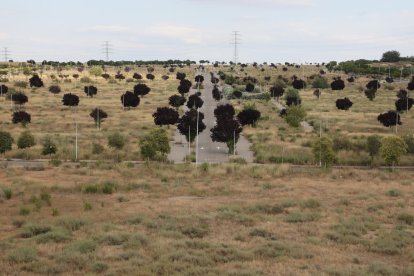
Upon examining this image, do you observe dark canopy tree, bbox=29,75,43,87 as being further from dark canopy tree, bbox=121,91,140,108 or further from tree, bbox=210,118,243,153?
tree, bbox=210,118,243,153

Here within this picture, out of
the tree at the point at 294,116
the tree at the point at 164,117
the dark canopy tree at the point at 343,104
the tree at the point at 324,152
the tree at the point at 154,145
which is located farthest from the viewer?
the dark canopy tree at the point at 343,104

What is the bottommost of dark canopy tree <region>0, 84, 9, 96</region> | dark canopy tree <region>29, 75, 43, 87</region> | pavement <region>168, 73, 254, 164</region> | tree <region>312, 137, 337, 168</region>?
pavement <region>168, 73, 254, 164</region>

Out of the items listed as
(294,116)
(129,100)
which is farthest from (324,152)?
(129,100)

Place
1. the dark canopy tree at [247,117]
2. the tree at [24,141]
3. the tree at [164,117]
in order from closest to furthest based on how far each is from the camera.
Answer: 1. the tree at [24,141]
2. the tree at [164,117]
3. the dark canopy tree at [247,117]

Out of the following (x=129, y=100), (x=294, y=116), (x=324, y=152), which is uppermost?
(x=129, y=100)

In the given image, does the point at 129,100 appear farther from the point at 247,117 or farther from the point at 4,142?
Result: the point at 4,142

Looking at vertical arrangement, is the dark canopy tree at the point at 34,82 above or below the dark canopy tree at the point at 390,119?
above

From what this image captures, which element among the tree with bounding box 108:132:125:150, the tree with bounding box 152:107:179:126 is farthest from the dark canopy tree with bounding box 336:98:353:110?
the tree with bounding box 108:132:125:150

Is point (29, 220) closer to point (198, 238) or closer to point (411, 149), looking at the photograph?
point (198, 238)

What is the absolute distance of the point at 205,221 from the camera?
886 inches

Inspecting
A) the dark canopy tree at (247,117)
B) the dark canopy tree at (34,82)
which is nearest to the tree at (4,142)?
the dark canopy tree at (247,117)

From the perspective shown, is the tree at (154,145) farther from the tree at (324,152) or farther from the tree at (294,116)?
the tree at (294,116)

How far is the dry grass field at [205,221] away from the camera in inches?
644

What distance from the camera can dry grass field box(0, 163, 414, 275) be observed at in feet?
53.7
